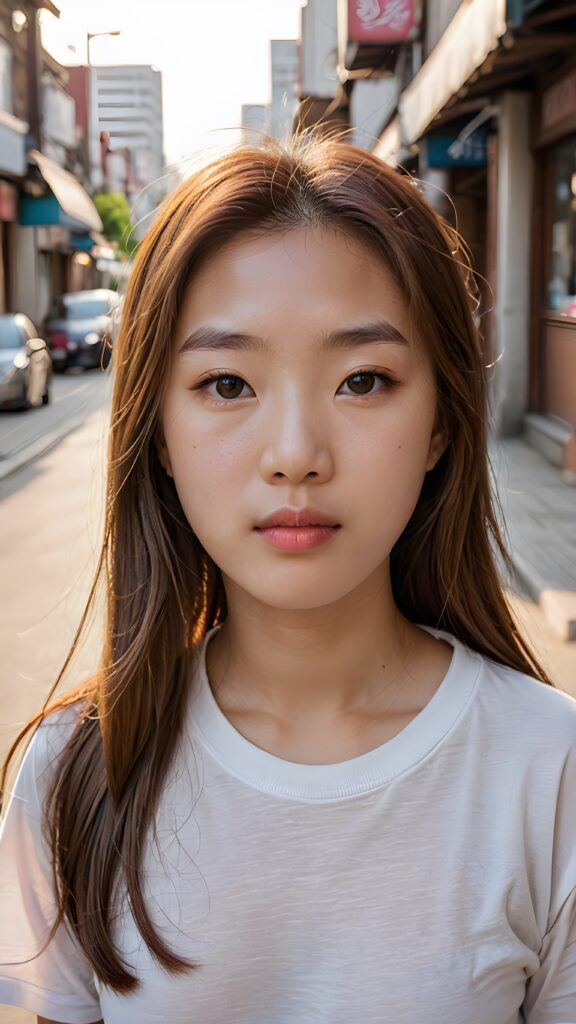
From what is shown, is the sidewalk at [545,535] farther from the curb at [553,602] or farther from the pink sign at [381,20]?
the pink sign at [381,20]

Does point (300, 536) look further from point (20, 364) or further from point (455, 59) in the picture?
point (20, 364)

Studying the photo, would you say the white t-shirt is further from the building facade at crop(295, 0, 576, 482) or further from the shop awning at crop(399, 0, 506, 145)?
the shop awning at crop(399, 0, 506, 145)

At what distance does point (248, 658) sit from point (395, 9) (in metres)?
18.3

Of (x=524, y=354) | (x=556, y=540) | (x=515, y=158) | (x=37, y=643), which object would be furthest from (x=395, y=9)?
(x=37, y=643)

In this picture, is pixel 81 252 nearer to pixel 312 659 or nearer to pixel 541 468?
pixel 541 468

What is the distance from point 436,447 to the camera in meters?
1.44

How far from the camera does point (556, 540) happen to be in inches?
292

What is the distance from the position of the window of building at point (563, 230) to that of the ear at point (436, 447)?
10.8m

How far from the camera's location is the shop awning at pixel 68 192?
27.8 meters

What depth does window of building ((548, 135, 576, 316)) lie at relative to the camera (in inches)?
472

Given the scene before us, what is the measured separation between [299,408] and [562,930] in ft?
1.96

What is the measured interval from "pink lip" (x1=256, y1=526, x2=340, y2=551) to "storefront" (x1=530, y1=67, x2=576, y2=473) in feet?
31.4

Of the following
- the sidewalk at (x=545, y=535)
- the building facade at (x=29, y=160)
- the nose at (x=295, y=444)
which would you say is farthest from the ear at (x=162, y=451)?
the building facade at (x=29, y=160)

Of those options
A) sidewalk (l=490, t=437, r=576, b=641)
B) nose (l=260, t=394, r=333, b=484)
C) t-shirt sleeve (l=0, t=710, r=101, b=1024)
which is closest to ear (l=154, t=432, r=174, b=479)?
nose (l=260, t=394, r=333, b=484)
